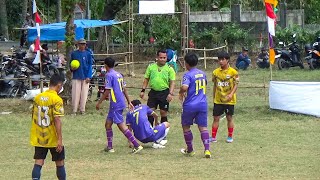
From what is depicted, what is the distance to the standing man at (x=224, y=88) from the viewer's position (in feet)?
41.0

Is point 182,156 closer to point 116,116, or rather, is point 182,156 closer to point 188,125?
point 188,125

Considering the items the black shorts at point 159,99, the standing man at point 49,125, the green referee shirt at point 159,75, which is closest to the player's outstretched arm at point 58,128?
the standing man at point 49,125

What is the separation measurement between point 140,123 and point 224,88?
1.68m

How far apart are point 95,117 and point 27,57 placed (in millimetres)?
6889

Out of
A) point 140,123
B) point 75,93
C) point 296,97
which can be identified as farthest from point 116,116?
point 296,97

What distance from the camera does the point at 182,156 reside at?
11.5 m

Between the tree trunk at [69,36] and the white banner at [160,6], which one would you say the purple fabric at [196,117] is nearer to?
the tree trunk at [69,36]

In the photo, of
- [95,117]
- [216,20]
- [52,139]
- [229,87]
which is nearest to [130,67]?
[216,20]

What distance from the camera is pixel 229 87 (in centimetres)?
1257

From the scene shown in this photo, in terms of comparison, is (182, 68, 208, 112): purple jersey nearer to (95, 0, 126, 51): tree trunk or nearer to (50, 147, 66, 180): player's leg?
(50, 147, 66, 180): player's leg

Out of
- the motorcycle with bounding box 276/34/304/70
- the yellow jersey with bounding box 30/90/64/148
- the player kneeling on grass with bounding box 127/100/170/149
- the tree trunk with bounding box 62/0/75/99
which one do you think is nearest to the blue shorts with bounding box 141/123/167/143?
the player kneeling on grass with bounding box 127/100/170/149

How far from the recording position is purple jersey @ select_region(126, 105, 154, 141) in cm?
1201

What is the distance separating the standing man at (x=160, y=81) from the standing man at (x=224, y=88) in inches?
31.9

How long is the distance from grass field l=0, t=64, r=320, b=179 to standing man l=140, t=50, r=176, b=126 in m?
0.77
